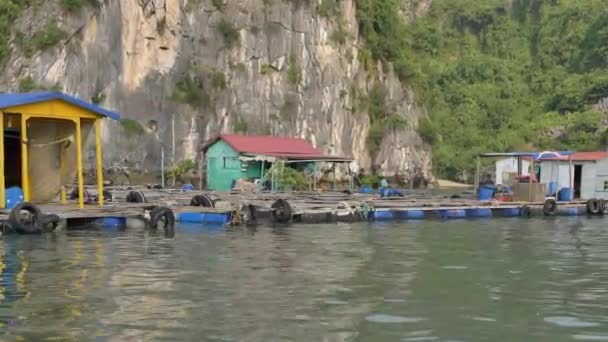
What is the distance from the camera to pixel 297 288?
12.3m

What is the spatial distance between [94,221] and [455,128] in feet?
240

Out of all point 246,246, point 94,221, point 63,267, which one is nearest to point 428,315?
point 63,267

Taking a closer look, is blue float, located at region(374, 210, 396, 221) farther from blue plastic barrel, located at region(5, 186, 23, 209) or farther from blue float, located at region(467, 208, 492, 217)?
blue plastic barrel, located at region(5, 186, 23, 209)

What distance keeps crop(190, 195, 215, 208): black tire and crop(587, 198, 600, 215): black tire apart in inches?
676

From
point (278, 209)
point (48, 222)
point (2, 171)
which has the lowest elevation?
point (278, 209)

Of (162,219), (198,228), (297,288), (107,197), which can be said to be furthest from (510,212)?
(297,288)

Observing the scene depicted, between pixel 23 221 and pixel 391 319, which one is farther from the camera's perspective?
pixel 23 221

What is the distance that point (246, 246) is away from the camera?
18.5 m

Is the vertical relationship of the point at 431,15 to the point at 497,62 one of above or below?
above

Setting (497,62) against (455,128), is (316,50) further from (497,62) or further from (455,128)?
(497,62)

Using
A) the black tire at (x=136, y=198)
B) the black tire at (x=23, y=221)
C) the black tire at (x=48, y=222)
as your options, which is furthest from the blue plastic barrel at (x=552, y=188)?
the black tire at (x=23, y=221)

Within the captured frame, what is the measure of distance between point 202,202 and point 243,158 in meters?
16.4

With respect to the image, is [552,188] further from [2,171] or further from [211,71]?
[211,71]

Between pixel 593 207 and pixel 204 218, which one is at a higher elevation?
pixel 204 218
